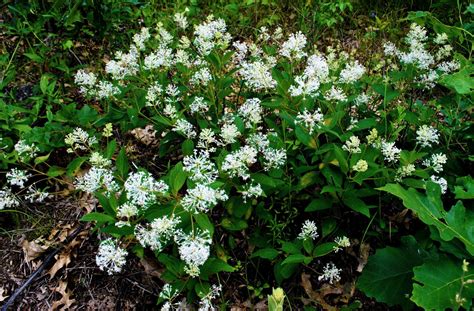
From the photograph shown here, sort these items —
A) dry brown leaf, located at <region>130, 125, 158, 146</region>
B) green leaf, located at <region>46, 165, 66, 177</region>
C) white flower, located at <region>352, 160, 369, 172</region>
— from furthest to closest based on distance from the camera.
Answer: dry brown leaf, located at <region>130, 125, 158, 146</region>
green leaf, located at <region>46, 165, 66, 177</region>
white flower, located at <region>352, 160, 369, 172</region>

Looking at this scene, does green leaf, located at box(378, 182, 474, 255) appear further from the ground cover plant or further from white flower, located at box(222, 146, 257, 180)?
white flower, located at box(222, 146, 257, 180)

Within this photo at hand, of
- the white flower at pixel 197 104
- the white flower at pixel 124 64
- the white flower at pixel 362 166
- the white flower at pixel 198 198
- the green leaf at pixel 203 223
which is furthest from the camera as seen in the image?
the white flower at pixel 124 64

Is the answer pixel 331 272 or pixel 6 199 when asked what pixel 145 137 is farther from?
pixel 331 272

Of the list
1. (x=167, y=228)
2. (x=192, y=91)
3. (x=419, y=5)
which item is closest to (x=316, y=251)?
(x=167, y=228)

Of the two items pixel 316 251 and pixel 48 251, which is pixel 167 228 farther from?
pixel 48 251

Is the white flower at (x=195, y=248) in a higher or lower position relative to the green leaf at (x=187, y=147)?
lower

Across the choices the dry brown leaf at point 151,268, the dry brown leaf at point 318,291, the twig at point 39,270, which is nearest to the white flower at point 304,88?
the dry brown leaf at point 318,291

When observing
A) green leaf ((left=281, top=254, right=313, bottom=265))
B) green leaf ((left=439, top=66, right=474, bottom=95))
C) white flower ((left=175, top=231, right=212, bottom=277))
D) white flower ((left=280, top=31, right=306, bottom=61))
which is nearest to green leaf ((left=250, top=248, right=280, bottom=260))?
green leaf ((left=281, top=254, right=313, bottom=265))

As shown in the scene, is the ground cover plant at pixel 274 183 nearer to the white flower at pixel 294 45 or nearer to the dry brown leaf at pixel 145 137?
the white flower at pixel 294 45
